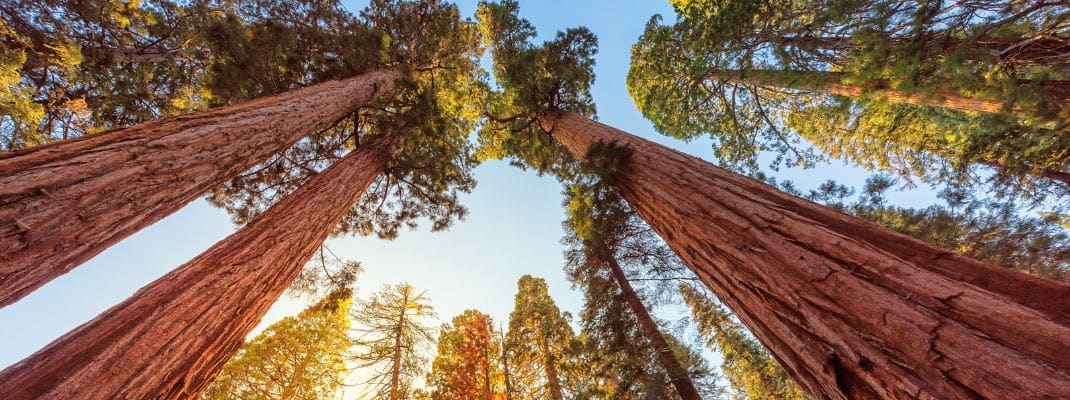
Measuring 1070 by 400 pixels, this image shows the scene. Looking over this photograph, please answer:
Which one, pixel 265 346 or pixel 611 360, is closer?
pixel 611 360

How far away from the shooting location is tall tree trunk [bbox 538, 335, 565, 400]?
995 cm

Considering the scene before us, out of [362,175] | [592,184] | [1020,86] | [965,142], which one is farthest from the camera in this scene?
[965,142]

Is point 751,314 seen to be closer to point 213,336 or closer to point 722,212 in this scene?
point 722,212

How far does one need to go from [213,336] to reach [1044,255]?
40.7 feet

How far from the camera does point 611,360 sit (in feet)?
20.1

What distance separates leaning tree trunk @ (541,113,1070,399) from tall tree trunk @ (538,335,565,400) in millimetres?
8983

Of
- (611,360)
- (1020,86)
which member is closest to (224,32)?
(611,360)

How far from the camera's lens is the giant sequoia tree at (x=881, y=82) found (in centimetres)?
398

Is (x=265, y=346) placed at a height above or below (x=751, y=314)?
above

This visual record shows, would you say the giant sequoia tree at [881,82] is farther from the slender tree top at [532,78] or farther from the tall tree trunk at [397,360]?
the tall tree trunk at [397,360]

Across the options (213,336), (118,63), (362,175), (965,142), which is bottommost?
(213,336)

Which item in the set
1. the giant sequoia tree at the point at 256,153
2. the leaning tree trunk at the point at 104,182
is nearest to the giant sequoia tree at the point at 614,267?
the giant sequoia tree at the point at 256,153

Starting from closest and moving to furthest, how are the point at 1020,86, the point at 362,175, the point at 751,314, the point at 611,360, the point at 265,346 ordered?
the point at 751,314
the point at 1020,86
the point at 362,175
the point at 611,360
the point at 265,346

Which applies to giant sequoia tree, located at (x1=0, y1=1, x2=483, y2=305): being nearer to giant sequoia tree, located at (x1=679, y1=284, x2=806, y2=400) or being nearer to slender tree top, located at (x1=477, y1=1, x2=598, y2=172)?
slender tree top, located at (x1=477, y1=1, x2=598, y2=172)
